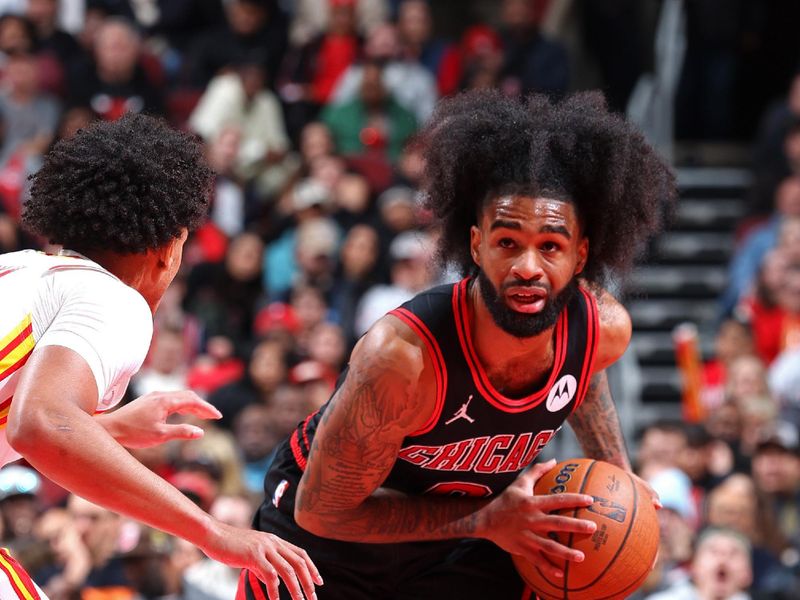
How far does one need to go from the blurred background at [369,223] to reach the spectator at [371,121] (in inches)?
0.7

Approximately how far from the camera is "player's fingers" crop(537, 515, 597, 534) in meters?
3.77

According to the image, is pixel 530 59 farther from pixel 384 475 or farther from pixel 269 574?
pixel 269 574

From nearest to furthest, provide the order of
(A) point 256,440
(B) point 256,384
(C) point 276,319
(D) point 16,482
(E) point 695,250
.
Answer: (D) point 16,482
(A) point 256,440
(B) point 256,384
(C) point 276,319
(E) point 695,250

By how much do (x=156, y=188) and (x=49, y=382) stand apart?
2.19ft

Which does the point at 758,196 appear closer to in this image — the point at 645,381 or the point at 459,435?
the point at 645,381

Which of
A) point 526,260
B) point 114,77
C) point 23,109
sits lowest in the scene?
point 526,260

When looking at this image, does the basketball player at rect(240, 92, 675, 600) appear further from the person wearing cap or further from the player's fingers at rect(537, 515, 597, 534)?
the person wearing cap

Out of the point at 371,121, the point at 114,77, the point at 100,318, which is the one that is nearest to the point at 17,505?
the point at 100,318

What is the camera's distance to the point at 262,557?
302cm

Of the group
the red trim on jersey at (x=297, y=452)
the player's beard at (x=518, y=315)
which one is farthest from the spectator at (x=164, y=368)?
the player's beard at (x=518, y=315)

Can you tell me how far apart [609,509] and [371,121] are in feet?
24.2

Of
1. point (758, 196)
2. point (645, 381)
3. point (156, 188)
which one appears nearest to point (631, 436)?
point (645, 381)

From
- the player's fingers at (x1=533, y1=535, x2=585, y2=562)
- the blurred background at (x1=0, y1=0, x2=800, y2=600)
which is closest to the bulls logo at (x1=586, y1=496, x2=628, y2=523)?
the player's fingers at (x1=533, y1=535, x2=585, y2=562)

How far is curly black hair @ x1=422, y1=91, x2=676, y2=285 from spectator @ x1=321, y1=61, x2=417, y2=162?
6724mm
